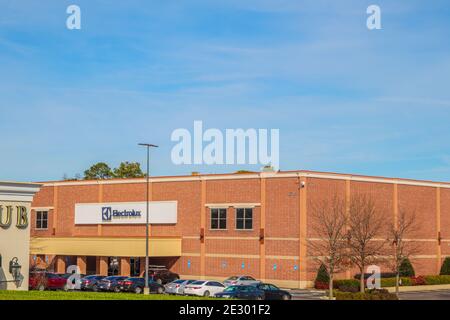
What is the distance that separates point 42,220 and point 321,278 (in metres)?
38.5

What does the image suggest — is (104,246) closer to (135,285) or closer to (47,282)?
(47,282)

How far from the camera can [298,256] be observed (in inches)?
2630

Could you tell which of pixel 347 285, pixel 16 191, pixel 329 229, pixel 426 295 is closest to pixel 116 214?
pixel 329 229

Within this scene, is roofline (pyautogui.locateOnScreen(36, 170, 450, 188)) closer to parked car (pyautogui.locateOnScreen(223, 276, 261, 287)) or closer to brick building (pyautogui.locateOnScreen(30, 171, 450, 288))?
brick building (pyautogui.locateOnScreen(30, 171, 450, 288))

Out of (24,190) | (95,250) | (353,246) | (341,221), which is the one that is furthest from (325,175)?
(24,190)

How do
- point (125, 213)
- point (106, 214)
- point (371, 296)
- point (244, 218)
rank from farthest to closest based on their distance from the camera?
1. point (106, 214)
2. point (125, 213)
3. point (244, 218)
4. point (371, 296)

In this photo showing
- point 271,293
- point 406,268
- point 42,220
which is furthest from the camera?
point 42,220

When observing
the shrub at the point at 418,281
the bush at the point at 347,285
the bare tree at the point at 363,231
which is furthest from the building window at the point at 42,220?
the shrub at the point at 418,281

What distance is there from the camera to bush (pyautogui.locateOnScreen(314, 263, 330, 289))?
215 ft

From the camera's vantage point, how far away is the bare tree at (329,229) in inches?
2472

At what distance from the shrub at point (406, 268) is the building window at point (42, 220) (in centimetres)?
4212

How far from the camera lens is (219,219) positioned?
2881 inches

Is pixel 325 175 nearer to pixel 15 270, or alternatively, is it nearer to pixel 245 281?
pixel 245 281

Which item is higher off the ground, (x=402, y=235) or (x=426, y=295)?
(x=402, y=235)
